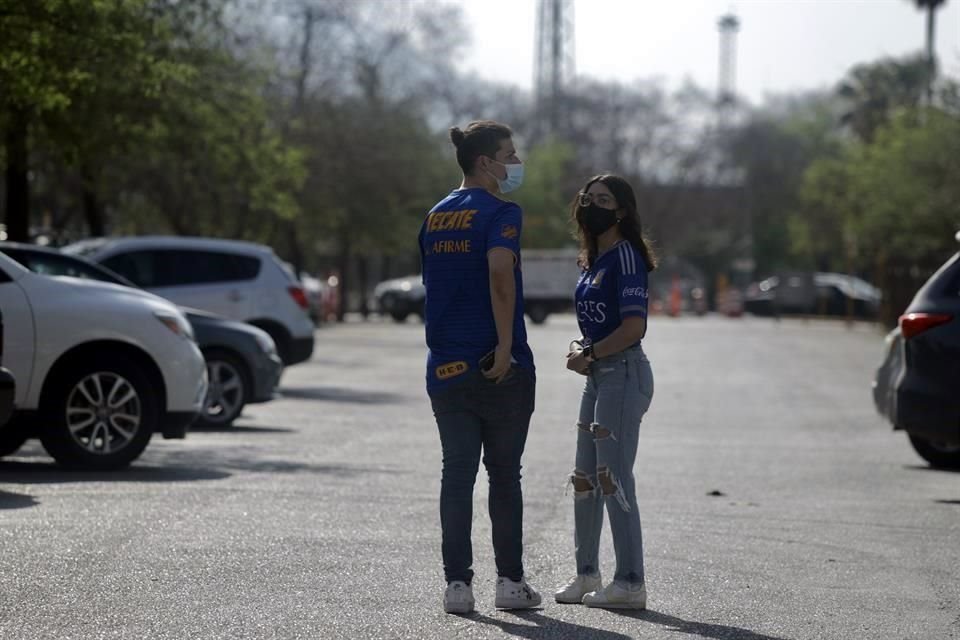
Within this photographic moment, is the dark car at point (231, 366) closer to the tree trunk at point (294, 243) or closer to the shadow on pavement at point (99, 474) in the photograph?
the shadow on pavement at point (99, 474)

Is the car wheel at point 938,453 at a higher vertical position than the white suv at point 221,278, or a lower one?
lower

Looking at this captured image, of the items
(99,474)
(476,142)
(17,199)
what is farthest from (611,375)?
(17,199)

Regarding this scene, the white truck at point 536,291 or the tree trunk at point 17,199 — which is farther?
the white truck at point 536,291

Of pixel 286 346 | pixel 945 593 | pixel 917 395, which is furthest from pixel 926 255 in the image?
pixel 945 593

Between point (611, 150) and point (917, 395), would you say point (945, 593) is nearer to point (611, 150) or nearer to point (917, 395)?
point (917, 395)

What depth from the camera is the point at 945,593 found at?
26.7ft

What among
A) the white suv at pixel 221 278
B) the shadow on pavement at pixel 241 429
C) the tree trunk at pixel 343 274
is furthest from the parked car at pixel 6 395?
the tree trunk at pixel 343 274

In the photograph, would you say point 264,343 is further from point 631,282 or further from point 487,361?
point 487,361

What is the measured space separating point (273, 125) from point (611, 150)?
171ft

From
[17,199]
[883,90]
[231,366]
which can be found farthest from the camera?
[883,90]

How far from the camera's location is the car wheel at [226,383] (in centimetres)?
1742

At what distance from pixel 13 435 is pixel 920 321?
20.1 ft

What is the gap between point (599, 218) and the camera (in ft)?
24.9

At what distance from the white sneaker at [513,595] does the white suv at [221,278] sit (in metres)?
12.8
